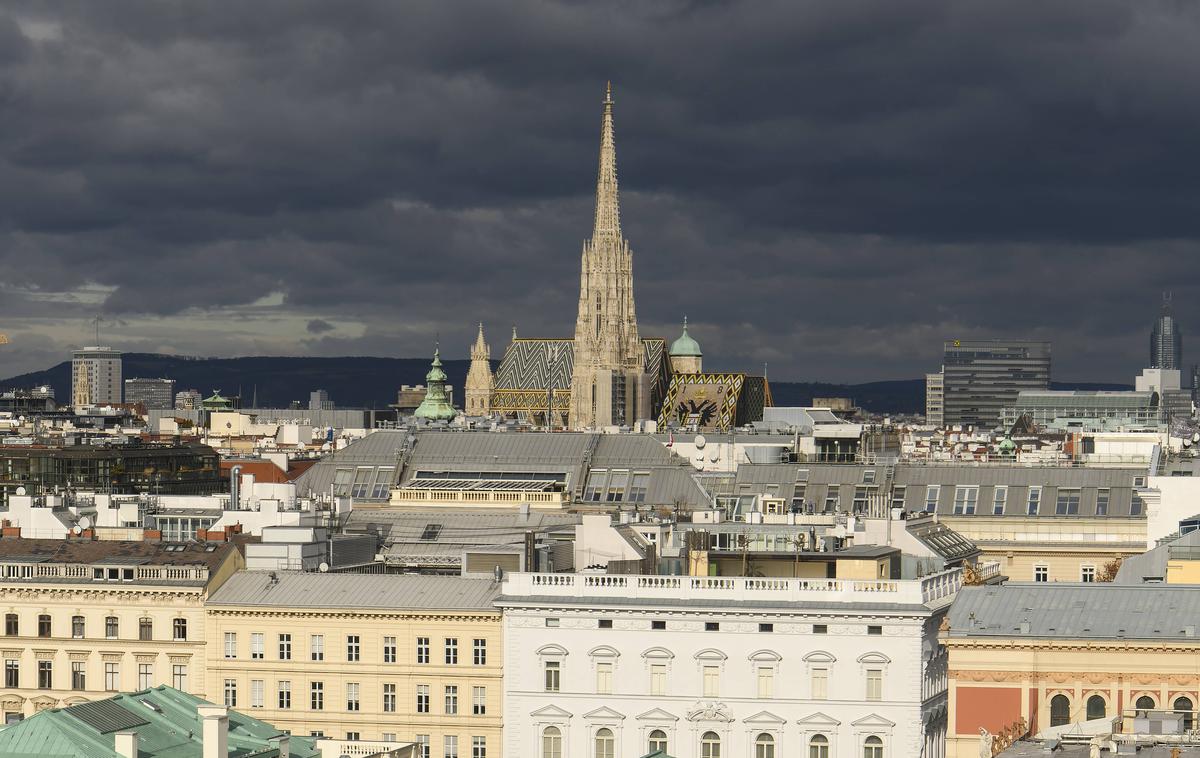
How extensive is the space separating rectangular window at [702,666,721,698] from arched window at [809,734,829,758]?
3.80 meters

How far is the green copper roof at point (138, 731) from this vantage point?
7494 cm

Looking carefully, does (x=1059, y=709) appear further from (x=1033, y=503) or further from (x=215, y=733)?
(x=1033, y=503)

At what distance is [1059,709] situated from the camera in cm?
9044

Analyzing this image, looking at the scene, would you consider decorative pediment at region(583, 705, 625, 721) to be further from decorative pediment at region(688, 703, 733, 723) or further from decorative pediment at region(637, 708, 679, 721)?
decorative pediment at region(688, 703, 733, 723)

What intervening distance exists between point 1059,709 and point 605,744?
1765 cm

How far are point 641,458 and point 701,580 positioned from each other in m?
71.0

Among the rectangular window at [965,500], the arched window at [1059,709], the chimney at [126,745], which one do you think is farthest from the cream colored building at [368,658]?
the rectangular window at [965,500]

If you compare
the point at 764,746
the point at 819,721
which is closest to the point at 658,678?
the point at 764,746

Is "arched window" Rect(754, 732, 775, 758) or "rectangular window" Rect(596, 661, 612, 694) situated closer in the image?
"arched window" Rect(754, 732, 775, 758)

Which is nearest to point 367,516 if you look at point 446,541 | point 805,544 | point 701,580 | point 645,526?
point 446,541

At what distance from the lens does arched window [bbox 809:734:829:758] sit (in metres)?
97.4

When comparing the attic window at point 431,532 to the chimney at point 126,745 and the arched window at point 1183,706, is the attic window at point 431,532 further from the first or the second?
the chimney at point 126,745

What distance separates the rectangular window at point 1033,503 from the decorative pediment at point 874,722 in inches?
2225

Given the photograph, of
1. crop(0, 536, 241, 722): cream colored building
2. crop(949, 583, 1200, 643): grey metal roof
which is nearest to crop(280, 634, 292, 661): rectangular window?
crop(0, 536, 241, 722): cream colored building
